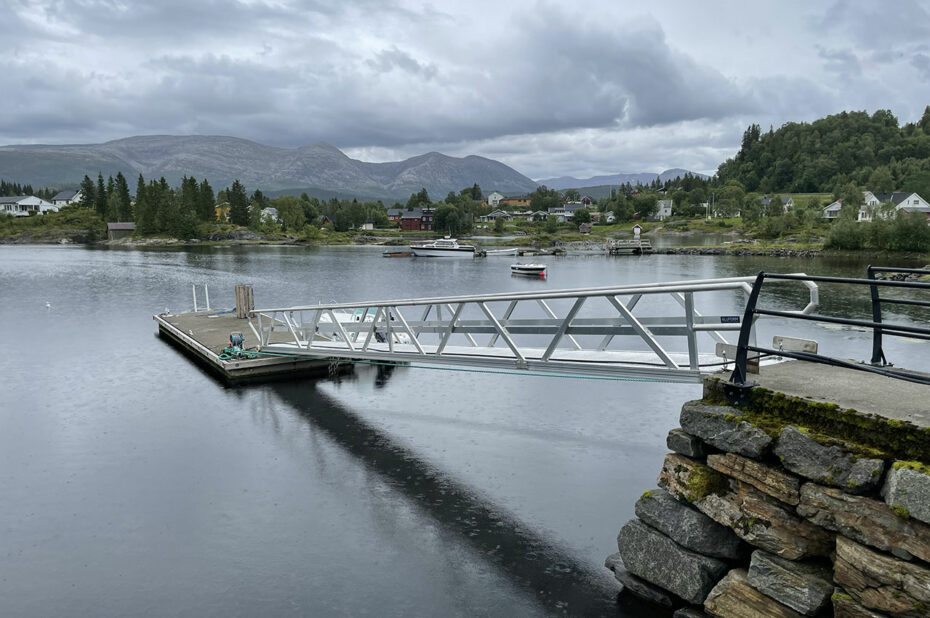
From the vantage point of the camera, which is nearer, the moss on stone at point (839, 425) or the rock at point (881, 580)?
the rock at point (881, 580)

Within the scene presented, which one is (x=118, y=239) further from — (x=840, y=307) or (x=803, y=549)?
(x=803, y=549)

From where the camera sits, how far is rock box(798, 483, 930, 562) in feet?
20.1

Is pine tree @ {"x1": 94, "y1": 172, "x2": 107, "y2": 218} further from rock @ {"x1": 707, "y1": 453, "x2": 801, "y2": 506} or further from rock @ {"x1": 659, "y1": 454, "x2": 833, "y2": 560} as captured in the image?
rock @ {"x1": 707, "y1": 453, "x2": 801, "y2": 506}

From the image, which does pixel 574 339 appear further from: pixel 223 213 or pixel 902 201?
pixel 223 213

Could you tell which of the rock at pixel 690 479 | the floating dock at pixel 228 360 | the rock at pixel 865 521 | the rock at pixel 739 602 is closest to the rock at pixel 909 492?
the rock at pixel 865 521

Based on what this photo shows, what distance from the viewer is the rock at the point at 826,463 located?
6.46 m

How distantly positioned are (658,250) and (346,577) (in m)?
122

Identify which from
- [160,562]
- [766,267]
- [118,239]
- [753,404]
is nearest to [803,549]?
[753,404]

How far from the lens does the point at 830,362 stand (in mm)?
7137

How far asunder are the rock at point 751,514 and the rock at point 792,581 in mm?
126

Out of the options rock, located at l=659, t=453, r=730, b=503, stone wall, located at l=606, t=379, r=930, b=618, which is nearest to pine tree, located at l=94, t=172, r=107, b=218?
rock, located at l=659, t=453, r=730, b=503

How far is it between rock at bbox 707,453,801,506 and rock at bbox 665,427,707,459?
0.29 metres

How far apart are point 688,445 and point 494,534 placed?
5.09 m

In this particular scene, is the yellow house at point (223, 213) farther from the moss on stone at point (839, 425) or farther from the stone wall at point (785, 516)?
the moss on stone at point (839, 425)
